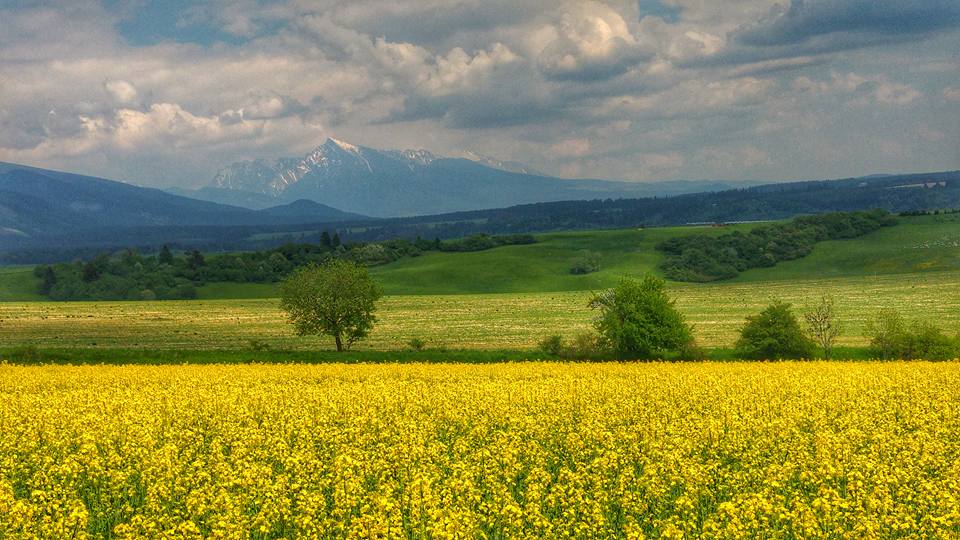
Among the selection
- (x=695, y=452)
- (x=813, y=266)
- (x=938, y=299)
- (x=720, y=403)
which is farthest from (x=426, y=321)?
(x=813, y=266)

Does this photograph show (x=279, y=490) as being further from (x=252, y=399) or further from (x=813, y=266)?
(x=813, y=266)

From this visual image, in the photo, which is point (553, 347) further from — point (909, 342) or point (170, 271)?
point (170, 271)

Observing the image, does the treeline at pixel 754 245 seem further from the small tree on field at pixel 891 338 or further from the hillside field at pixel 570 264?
the small tree on field at pixel 891 338

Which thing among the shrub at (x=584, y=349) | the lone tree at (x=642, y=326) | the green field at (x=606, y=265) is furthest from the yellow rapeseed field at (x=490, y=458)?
the green field at (x=606, y=265)

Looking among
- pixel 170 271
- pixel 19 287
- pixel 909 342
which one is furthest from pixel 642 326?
pixel 19 287

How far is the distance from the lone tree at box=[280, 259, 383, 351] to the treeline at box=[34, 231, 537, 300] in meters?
99.5

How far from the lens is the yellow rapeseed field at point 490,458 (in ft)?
40.6

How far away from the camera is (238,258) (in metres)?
175

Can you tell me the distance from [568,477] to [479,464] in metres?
2.01

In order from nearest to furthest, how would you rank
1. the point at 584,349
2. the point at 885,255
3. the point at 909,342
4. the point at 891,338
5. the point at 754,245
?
the point at 909,342 < the point at 891,338 < the point at 584,349 < the point at 885,255 < the point at 754,245

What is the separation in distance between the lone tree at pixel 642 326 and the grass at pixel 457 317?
13786 millimetres

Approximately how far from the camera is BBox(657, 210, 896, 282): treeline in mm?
157125

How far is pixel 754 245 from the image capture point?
557ft

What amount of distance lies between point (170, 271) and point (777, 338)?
14642 centimetres
